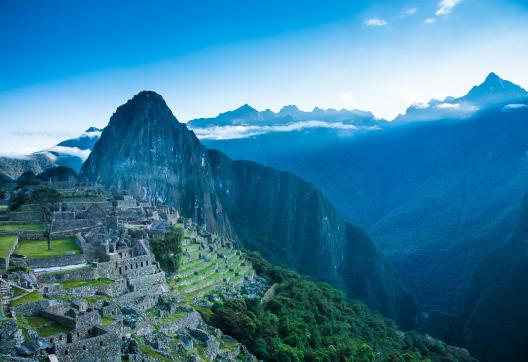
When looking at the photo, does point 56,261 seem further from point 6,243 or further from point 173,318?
point 173,318

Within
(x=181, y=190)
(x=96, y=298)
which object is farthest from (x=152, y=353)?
(x=181, y=190)

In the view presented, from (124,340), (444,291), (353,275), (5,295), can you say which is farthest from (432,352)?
(353,275)

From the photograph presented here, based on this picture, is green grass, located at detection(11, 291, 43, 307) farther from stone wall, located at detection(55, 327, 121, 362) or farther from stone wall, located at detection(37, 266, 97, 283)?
stone wall, located at detection(55, 327, 121, 362)

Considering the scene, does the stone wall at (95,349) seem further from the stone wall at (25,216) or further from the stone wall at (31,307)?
the stone wall at (25,216)

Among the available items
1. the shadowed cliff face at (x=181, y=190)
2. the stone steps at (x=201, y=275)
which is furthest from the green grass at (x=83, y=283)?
the shadowed cliff face at (x=181, y=190)

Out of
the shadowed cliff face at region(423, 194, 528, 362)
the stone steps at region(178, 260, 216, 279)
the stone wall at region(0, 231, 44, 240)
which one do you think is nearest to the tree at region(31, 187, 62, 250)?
the stone wall at region(0, 231, 44, 240)
